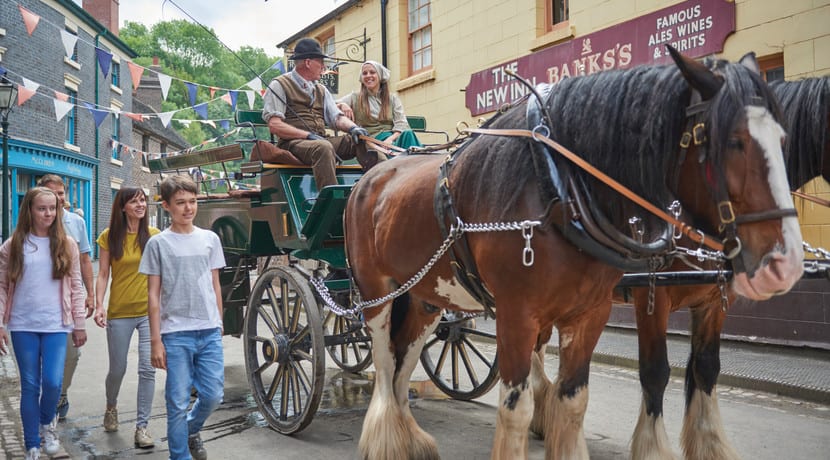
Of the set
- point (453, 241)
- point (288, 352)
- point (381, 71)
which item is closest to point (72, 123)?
point (381, 71)

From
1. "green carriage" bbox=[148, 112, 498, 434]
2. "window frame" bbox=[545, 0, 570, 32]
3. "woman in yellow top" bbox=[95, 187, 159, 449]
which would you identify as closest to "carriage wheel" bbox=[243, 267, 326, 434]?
"green carriage" bbox=[148, 112, 498, 434]

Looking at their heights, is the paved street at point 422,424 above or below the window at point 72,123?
below

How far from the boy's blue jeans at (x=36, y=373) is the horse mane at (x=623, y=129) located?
2702mm

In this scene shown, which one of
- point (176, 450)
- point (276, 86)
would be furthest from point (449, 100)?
point (176, 450)

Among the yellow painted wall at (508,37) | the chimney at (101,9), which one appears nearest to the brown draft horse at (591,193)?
the yellow painted wall at (508,37)

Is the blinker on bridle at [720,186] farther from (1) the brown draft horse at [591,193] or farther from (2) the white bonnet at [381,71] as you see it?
(2) the white bonnet at [381,71]

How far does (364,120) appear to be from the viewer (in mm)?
6336

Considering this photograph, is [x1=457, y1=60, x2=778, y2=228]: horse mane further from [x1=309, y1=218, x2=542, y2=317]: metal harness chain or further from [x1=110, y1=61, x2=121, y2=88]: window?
[x1=110, y1=61, x2=121, y2=88]: window

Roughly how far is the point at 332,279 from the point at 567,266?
2927 millimetres

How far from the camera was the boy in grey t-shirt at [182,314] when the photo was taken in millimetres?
3803

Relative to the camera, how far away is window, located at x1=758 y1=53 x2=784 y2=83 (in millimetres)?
7742

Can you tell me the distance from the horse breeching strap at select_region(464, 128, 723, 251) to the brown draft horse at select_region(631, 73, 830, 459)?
3.44 ft

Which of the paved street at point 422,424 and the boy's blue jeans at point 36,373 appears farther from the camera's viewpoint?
the paved street at point 422,424

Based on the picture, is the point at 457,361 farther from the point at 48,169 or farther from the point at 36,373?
the point at 48,169
